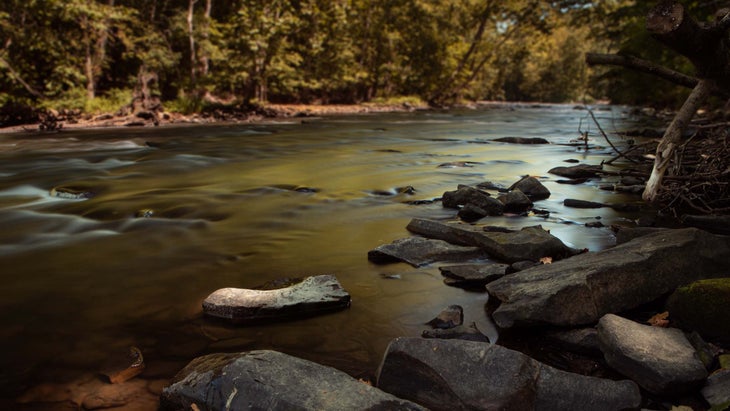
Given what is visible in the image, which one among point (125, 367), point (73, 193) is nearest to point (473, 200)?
point (125, 367)

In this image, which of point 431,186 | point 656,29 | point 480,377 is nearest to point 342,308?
point 480,377

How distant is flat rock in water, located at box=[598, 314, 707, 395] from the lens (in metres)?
2.11

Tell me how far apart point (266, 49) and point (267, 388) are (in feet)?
83.1

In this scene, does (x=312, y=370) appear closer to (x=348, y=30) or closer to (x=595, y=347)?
(x=595, y=347)

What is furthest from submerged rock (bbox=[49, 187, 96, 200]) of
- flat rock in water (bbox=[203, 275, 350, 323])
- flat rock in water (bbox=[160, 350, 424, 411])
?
flat rock in water (bbox=[160, 350, 424, 411])

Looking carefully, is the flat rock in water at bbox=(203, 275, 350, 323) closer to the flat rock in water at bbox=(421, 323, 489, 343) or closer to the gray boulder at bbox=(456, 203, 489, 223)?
the flat rock in water at bbox=(421, 323, 489, 343)

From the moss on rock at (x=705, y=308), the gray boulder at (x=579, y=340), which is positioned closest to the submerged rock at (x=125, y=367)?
the gray boulder at (x=579, y=340)

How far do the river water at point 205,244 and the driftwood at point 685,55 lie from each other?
2.94 feet

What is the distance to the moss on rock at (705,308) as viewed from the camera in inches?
97.3

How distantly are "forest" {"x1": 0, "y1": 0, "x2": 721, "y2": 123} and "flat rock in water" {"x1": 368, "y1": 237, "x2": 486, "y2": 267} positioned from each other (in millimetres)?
7726

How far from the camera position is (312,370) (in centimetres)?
215

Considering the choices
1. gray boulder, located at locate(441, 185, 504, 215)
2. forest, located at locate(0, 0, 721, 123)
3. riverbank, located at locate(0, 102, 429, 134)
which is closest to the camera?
gray boulder, located at locate(441, 185, 504, 215)

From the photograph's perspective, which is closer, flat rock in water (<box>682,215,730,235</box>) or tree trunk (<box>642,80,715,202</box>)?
flat rock in water (<box>682,215,730,235</box>)

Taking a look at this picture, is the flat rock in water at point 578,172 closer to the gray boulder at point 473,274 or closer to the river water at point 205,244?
the river water at point 205,244
